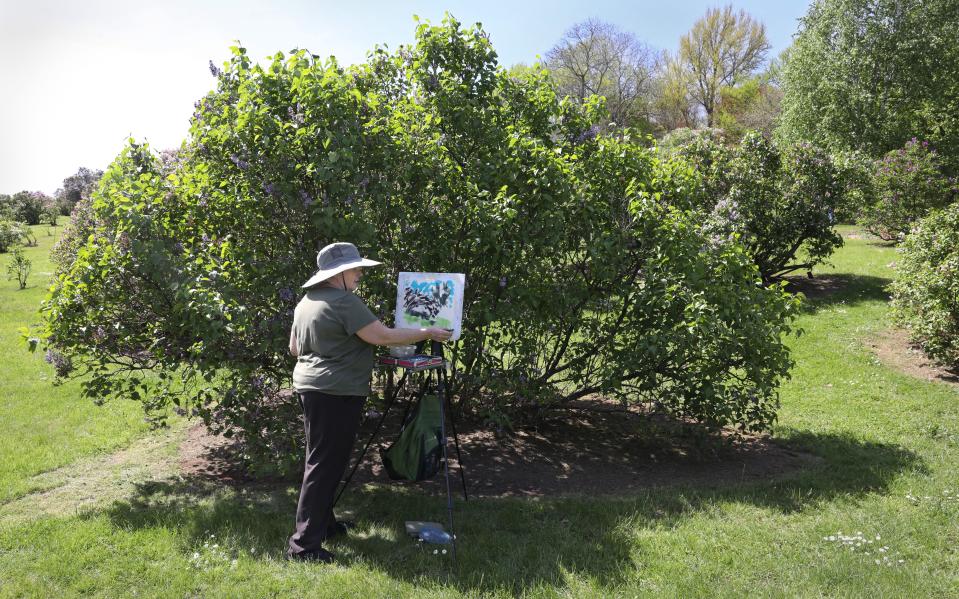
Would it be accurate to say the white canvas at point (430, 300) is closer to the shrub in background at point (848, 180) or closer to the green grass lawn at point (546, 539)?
the green grass lawn at point (546, 539)

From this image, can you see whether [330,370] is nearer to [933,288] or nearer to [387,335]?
[387,335]

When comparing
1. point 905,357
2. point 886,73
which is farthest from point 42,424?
point 886,73

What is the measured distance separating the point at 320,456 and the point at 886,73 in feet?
84.1

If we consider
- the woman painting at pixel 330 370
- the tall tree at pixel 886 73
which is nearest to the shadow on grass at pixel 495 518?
the woman painting at pixel 330 370

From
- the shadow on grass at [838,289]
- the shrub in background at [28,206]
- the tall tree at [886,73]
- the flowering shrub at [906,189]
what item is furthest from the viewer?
the shrub in background at [28,206]

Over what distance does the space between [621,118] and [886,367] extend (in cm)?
3802

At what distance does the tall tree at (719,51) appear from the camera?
49.3 metres

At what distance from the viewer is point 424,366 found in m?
4.24

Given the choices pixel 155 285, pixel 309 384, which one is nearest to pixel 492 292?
pixel 309 384

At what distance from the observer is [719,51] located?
4978cm

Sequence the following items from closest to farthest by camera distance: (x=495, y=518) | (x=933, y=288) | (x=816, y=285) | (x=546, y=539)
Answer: (x=546, y=539), (x=495, y=518), (x=933, y=288), (x=816, y=285)

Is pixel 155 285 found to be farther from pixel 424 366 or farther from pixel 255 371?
pixel 424 366

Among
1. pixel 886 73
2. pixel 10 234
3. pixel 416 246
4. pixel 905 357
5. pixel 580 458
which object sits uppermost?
pixel 886 73

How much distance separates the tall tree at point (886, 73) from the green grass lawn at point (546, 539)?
64.7 feet
